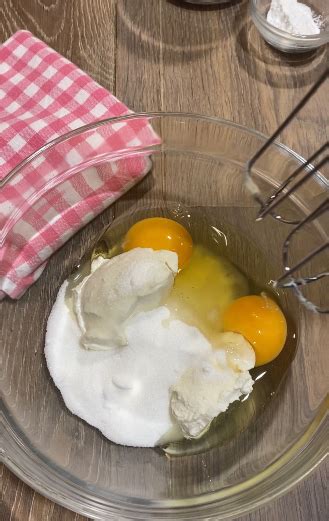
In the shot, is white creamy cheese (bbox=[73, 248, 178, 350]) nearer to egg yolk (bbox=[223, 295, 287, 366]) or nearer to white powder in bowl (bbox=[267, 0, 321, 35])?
egg yolk (bbox=[223, 295, 287, 366])

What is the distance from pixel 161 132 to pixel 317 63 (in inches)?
15.8

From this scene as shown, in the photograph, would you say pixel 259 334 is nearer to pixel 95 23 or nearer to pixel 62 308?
pixel 62 308

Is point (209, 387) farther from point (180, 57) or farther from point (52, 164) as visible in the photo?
point (180, 57)

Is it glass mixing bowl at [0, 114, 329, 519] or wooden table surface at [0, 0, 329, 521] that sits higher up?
wooden table surface at [0, 0, 329, 521]

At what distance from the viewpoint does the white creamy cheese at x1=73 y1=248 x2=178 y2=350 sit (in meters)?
0.79

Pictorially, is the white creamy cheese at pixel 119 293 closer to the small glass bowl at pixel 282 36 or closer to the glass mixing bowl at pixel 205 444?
the glass mixing bowl at pixel 205 444

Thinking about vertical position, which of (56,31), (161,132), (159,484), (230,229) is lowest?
(159,484)

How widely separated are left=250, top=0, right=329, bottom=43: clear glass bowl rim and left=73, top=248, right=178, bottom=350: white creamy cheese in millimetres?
520

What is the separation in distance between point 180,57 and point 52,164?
1.23 ft

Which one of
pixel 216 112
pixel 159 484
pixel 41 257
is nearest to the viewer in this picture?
pixel 159 484

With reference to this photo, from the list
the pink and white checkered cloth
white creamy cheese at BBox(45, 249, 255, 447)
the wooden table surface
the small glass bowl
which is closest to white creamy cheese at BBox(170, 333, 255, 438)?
white creamy cheese at BBox(45, 249, 255, 447)

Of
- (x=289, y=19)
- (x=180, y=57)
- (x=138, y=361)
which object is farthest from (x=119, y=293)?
(x=289, y=19)

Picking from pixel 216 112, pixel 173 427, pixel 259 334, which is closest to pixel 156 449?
pixel 173 427

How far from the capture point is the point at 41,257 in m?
0.86
